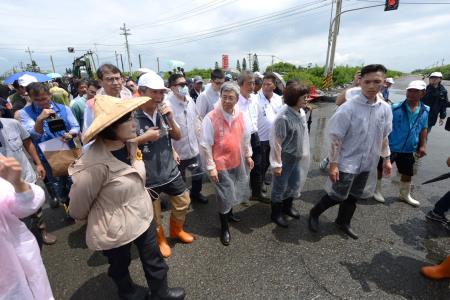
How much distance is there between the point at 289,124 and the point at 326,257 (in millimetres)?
1507

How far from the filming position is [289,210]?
3.49 metres

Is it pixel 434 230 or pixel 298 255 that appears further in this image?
pixel 434 230

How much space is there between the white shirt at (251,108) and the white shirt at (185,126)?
0.73 m

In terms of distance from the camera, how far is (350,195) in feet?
9.80

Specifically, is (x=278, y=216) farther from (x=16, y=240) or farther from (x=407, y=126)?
(x=16, y=240)

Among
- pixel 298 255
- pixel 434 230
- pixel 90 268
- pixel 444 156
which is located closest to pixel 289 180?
pixel 298 255

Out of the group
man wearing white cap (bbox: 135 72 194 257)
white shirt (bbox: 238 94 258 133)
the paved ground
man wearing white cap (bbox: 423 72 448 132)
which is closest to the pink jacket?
man wearing white cap (bbox: 135 72 194 257)

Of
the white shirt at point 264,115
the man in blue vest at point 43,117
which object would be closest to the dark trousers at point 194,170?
the white shirt at point 264,115

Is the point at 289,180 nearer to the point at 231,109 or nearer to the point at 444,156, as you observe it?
the point at 231,109

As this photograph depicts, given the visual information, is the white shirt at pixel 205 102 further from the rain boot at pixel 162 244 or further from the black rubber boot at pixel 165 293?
the black rubber boot at pixel 165 293

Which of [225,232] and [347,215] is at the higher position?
[347,215]

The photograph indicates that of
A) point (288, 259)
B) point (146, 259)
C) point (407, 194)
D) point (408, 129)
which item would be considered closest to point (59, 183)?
point (146, 259)

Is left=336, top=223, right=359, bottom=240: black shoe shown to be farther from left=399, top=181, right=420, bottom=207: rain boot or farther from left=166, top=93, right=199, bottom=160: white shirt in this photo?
left=166, top=93, right=199, bottom=160: white shirt

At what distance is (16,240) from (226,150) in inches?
75.0
